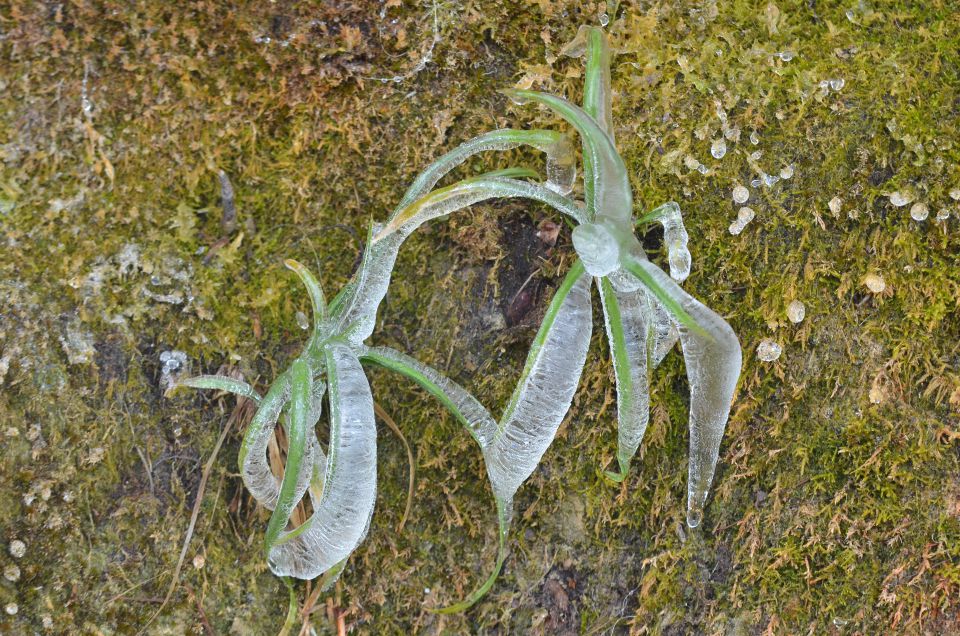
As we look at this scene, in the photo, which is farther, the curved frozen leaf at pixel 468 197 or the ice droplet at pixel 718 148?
the ice droplet at pixel 718 148

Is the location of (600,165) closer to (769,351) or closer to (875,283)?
(769,351)

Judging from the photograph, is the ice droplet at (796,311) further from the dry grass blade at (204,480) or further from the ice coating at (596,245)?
the dry grass blade at (204,480)

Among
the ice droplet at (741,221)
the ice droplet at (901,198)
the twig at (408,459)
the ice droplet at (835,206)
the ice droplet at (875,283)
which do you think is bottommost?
the twig at (408,459)

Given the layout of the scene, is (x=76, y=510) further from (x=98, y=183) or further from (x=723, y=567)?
(x=723, y=567)

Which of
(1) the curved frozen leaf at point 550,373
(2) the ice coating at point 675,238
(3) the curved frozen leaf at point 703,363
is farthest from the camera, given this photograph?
(2) the ice coating at point 675,238

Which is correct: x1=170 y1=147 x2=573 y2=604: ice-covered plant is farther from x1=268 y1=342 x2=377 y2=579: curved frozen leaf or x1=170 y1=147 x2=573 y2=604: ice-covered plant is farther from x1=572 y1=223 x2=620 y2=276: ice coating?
x1=572 y1=223 x2=620 y2=276: ice coating

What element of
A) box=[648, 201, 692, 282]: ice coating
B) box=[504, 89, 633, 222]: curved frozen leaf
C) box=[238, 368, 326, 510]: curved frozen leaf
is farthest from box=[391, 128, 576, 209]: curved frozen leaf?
box=[238, 368, 326, 510]: curved frozen leaf

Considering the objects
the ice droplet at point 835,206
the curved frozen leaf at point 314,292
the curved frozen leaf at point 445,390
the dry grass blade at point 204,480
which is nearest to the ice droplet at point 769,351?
the ice droplet at point 835,206
